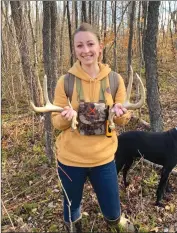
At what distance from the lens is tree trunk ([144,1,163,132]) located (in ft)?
13.2

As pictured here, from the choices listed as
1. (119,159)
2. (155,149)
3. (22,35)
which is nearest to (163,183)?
(155,149)

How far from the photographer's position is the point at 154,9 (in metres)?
3.99

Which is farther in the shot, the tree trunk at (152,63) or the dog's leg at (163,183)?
the tree trunk at (152,63)

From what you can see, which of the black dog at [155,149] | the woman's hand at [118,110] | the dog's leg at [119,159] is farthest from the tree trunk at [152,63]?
the woman's hand at [118,110]

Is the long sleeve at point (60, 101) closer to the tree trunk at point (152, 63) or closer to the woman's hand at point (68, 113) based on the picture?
the woman's hand at point (68, 113)

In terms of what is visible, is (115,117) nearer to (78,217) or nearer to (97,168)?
(97,168)

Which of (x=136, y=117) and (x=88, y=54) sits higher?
(x=88, y=54)

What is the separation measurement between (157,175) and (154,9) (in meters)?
2.31

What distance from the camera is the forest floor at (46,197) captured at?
327cm

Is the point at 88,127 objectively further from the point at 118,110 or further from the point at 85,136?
the point at 118,110

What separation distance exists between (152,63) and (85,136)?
2.29m

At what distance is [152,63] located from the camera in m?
4.29

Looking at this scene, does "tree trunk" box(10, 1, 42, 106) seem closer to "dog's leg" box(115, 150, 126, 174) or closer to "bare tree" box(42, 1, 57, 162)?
"bare tree" box(42, 1, 57, 162)

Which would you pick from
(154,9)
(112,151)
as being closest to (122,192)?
(112,151)
